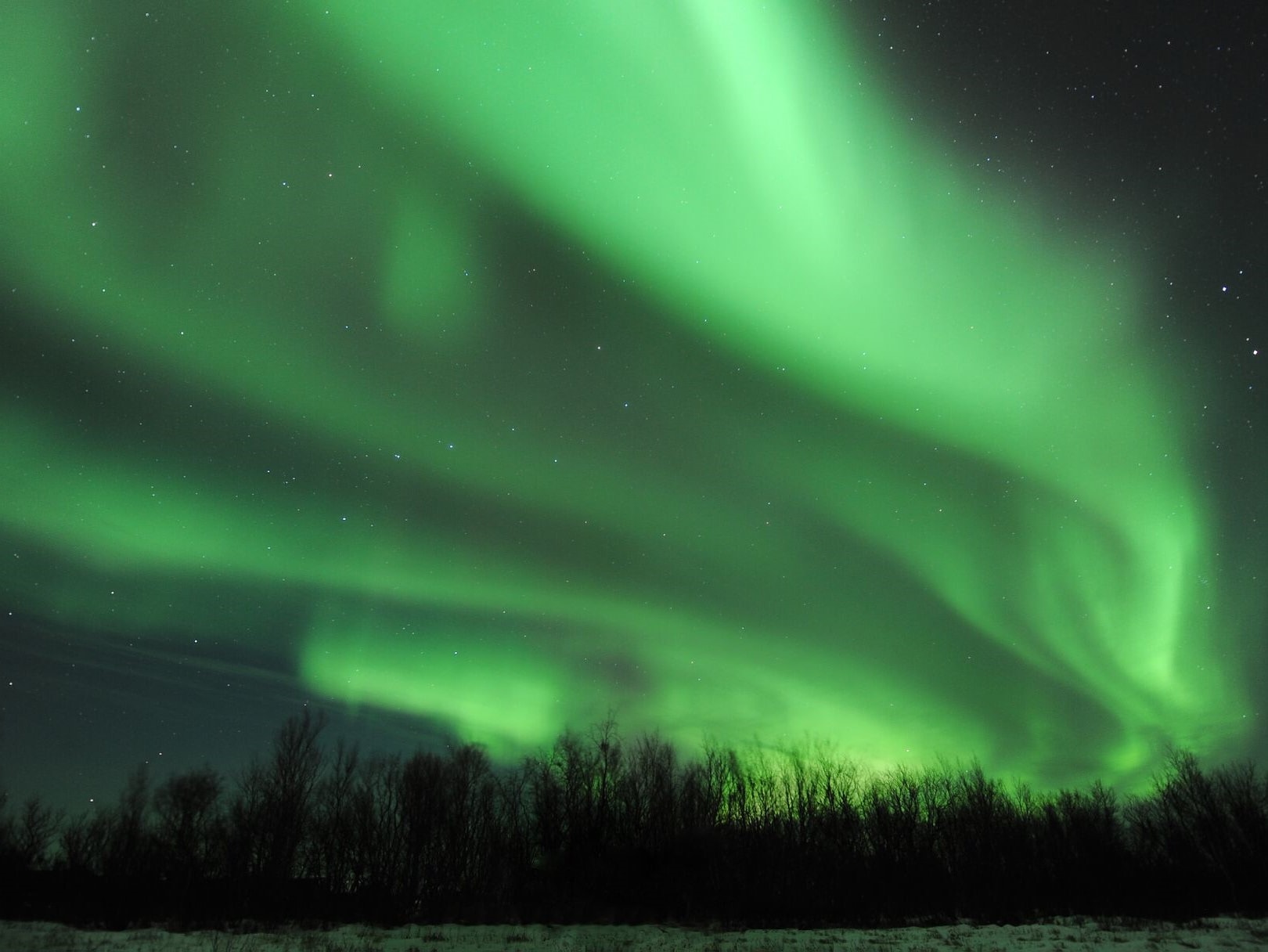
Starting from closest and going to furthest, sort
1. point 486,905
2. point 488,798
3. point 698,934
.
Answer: point 698,934 < point 486,905 < point 488,798

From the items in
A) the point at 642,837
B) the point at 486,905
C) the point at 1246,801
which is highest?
the point at 1246,801

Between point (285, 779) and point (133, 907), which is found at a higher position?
point (285, 779)

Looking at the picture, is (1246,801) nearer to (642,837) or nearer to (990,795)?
(990,795)

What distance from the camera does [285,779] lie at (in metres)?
63.6

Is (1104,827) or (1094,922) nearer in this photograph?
(1094,922)

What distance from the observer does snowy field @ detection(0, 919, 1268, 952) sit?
29.1m

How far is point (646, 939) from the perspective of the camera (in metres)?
37.7

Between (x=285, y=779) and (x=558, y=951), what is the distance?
42.4 m

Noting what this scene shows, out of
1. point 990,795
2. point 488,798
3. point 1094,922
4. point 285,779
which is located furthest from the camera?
point 990,795

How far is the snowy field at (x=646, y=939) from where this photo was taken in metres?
29.1

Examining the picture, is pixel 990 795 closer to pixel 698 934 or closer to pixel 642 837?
pixel 642 837

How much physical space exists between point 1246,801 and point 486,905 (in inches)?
2652

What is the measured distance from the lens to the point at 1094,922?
141 feet

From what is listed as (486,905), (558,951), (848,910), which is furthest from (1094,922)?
(486,905)
